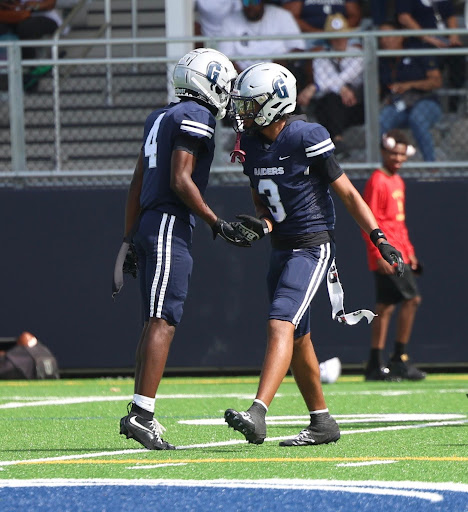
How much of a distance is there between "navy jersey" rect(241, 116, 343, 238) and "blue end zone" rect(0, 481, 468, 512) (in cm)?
194

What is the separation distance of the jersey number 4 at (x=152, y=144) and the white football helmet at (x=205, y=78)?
206mm

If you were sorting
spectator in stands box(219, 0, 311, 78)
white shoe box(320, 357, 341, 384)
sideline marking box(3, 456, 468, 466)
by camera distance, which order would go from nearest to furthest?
sideline marking box(3, 456, 468, 466), white shoe box(320, 357, 341, 384), spectator in stands box(219, 0, 311, 78)

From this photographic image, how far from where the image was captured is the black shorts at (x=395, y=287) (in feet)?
35.6

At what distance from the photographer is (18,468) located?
5.32 metres

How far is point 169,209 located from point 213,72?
2.45ft

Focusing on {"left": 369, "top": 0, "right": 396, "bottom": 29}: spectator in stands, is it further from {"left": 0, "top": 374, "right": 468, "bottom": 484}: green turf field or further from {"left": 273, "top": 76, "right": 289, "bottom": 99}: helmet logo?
{"left": 273, "top": 76, "right": 289, "bottom": 99}: helmet logo

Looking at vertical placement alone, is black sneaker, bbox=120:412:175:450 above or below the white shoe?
above

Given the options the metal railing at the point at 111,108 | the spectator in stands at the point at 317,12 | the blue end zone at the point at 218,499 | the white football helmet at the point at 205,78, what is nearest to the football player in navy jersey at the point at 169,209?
the white football helmet at the point at 205,78

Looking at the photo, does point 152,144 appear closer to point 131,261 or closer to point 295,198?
point 131,261

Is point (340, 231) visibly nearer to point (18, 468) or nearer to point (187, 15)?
point (187, 15)

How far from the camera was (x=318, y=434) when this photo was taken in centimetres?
618

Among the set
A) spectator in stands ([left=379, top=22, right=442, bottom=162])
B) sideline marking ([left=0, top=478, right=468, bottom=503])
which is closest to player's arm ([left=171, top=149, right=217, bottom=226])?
sideline marking ([left=0, top=478, right=468, bottom=503])

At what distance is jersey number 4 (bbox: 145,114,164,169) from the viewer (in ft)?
20.7

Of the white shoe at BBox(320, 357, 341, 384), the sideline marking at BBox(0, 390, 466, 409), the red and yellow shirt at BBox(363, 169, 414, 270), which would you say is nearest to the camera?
the sideline marking at BBox(0, 390, 466, 409)
